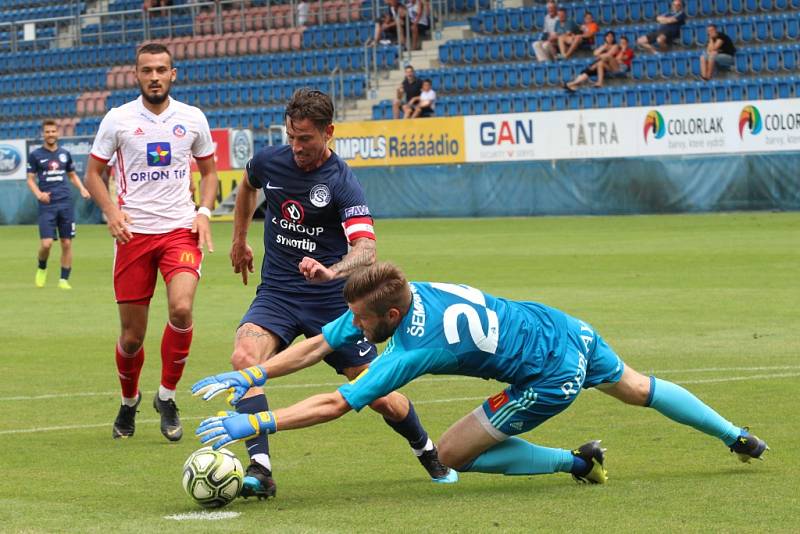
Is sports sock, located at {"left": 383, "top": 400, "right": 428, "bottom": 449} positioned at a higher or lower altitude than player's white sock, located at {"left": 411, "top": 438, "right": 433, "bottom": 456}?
higher

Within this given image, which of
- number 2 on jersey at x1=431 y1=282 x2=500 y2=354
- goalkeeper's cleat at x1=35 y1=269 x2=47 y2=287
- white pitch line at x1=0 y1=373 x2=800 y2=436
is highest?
number 2 on jersey at x1=431 y1=282 x2=500 y2=354

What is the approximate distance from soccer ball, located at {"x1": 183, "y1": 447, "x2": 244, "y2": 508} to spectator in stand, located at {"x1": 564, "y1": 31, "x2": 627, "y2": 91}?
2733 centimetres

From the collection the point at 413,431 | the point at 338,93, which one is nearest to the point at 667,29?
the point at 338,93

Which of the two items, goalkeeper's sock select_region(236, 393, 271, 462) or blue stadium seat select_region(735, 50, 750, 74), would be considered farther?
blue stadium seat select_region(735, 50, 750, 74)

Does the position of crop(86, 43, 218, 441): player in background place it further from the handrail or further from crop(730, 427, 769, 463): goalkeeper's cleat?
the handrail

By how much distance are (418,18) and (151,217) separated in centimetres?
3028

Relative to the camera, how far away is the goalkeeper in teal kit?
614 cm

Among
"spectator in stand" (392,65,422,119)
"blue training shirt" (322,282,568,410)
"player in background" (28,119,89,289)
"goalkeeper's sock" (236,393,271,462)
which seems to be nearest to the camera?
"blue training shirt" (322,282,568,410)

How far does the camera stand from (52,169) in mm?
21500

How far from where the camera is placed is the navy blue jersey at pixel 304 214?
25.0 feet

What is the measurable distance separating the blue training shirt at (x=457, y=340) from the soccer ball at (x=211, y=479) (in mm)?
767

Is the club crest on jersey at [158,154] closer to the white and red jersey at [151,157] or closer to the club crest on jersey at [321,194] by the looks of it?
the white and red jersey at [151,157]

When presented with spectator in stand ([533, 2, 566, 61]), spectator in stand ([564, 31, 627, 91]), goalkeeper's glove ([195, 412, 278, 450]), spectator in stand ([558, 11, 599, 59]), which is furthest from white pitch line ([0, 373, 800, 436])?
spectator in stand ([533, 2, 566, 61])

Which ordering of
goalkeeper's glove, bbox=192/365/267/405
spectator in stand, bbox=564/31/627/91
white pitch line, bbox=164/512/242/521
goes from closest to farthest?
goalkeeper's glove, bbox=192/365/267/405 < white pitch line, bbox=164/512/242/521 < spectator in stand, bbox=564/31/627/91
